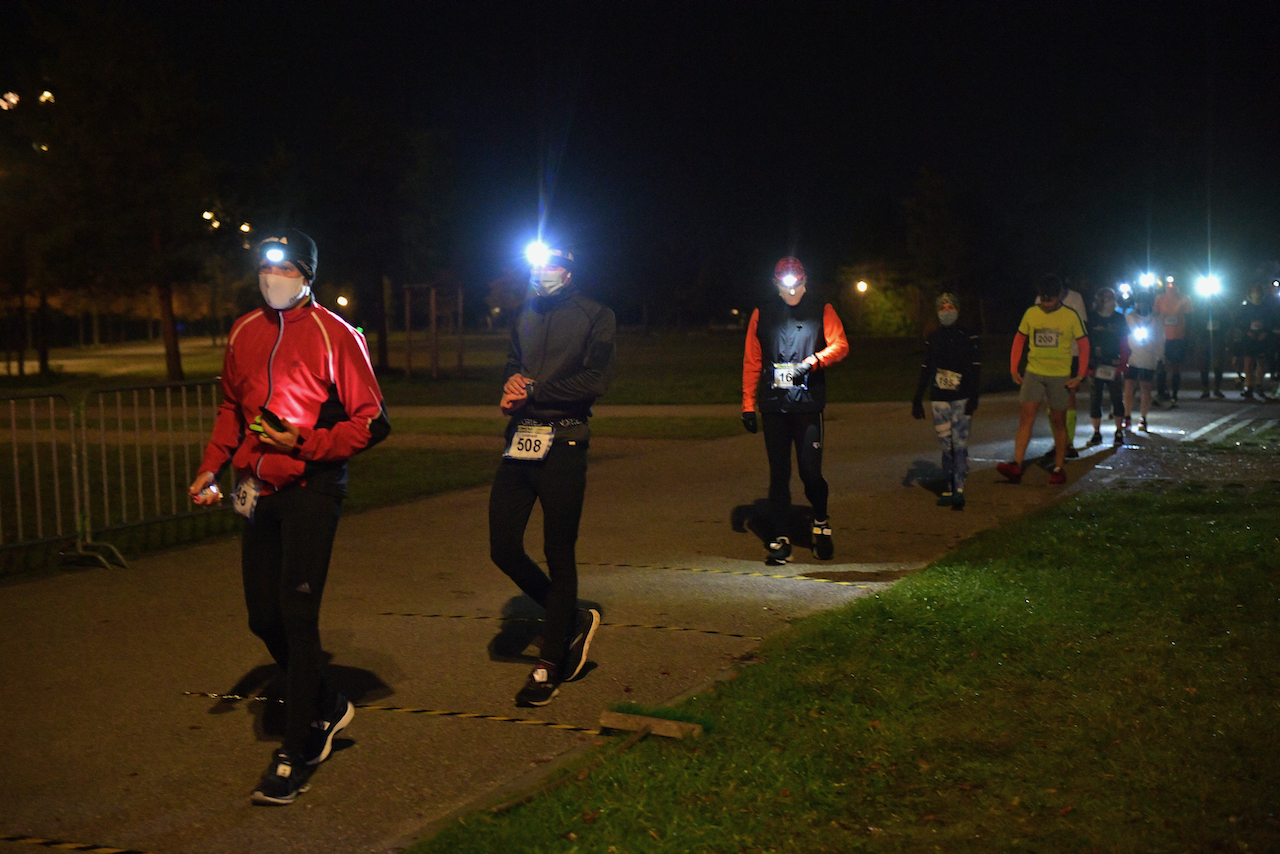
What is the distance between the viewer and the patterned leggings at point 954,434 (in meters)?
10.3

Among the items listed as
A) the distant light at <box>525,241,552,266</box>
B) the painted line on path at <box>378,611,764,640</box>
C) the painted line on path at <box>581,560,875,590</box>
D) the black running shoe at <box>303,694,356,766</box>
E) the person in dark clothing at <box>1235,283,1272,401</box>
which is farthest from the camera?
the person in dark clothing at <box>1235,283,1272,401</box>

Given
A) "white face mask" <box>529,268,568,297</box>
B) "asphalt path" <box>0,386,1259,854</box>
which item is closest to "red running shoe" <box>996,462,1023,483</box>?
"asphalt path" <box>0,386,1259,854</box>

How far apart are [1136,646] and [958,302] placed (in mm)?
4888

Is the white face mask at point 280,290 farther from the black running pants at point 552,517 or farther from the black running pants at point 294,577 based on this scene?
the black running pants at point 552,517

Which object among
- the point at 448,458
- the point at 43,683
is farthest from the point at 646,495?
the point at 43,683

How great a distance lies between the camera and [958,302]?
33.8 ft

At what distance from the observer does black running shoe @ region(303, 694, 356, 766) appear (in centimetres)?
456

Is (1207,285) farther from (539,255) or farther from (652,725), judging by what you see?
(652,725)

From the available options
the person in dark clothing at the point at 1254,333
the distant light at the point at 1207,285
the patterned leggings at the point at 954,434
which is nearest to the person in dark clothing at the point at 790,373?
the patterned leggings at the point at 954,434

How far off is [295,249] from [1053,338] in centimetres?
872

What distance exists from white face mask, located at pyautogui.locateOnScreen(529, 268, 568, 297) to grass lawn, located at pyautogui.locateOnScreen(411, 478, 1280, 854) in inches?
77.6

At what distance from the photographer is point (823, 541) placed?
27.6 ft

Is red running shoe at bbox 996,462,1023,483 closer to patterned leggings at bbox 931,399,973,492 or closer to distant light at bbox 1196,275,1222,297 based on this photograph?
patterned leggings at bbox 931,399,973,492

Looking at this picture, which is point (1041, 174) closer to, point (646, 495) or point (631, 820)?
point (646, 495)
